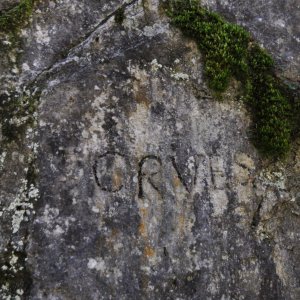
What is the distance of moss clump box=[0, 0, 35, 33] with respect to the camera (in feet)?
15.1

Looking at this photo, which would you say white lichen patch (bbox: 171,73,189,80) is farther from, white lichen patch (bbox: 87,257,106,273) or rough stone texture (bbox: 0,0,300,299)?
white lichen patch (bbox: 87,257,106,273)

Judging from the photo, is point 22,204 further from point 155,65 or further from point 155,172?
point 155,65

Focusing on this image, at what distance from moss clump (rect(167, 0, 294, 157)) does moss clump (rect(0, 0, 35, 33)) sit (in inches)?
54.9

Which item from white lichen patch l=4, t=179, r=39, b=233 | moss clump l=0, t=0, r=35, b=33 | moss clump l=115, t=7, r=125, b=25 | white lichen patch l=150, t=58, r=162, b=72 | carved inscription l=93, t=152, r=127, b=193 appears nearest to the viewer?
white lichen patch l=4, t=179, r=39, b=233

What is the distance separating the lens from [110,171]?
4480mm

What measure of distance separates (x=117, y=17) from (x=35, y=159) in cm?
166

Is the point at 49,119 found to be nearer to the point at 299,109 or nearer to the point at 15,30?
the point at 15,30

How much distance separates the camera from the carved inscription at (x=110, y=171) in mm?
4438

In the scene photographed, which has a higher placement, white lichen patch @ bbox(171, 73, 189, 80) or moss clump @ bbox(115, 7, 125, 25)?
moss clump @ bbox(115, 7, 125, 25)

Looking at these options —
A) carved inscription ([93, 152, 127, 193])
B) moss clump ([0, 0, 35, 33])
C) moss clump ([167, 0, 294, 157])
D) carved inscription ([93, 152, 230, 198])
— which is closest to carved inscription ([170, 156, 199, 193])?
carved inscription ([93, 152, 230, 198])

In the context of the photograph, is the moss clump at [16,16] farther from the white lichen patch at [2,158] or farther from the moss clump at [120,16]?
the white lichen patch at [2,158]

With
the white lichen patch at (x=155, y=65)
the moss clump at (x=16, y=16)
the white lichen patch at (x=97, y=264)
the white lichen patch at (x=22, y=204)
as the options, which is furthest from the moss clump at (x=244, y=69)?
the white lichen patch at (x=22, y=204)

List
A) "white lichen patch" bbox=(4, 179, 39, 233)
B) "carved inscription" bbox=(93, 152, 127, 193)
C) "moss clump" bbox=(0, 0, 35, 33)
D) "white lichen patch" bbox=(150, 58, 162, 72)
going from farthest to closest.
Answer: "white lichen patch" bbox=(150, 58, 162, 72)
"moss clump" bbox=(0, 0, 35, 33)
"carved inscription" bbox=(93, 152, 127, 193)
"white lichen patch" bbox=(4, 179, 39, 233)

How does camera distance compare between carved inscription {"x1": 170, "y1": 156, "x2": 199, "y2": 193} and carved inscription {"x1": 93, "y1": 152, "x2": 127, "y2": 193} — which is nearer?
carved inscription {"x1": 93, "y1": 152, "x2": 127, "y2": 193}
